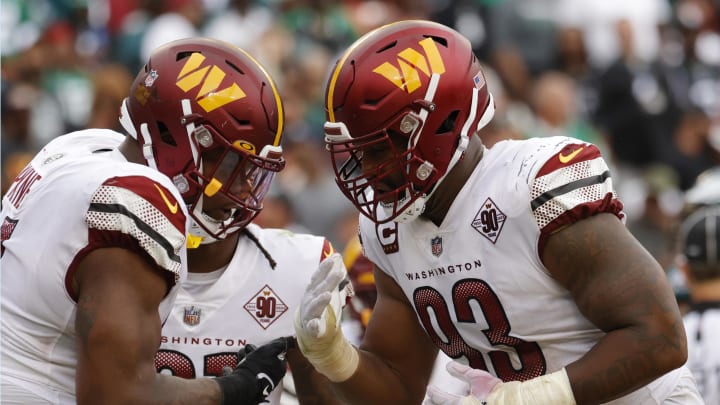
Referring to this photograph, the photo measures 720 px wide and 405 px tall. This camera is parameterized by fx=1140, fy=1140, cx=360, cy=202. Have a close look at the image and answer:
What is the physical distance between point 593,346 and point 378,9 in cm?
828

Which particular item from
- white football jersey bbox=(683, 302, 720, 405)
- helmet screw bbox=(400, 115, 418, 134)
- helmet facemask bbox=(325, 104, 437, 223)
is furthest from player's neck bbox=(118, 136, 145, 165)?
white football jersey bbox=(683, 302, 720, 405)

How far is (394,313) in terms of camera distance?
A: 3969mm

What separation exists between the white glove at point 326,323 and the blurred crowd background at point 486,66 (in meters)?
4.80

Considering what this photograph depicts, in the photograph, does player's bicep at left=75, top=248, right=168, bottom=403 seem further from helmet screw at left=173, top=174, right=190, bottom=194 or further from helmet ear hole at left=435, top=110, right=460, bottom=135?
helmet ear hole at left=435, top=110, right=460, bottom=135

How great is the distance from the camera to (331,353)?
3.64 meters

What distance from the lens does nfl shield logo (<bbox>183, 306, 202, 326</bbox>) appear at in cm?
388

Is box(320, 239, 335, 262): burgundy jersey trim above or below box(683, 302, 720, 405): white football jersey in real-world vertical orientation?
above

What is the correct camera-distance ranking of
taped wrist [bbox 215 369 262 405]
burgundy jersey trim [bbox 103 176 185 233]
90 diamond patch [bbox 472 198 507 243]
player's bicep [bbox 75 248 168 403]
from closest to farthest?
player's bicep [bbox 75 248 168 403]
burgundy jersey trim [bbox 103 176 185 233]
taped wrist [bbox 215 369 262 405]
90 diamond patch [bbox 472 198 507 243]

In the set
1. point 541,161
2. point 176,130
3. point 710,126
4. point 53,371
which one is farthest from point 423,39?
point 710,126

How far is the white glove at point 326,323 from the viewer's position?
3459 millimetres

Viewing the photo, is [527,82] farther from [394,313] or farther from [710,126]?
[394,313]

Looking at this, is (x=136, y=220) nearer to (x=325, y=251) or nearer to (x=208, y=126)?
(x=208, y=126)

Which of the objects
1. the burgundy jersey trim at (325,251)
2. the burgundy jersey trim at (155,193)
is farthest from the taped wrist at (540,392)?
the burgundy jersey trim at (155,193)

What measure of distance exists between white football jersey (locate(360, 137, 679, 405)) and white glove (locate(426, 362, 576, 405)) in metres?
0.17
